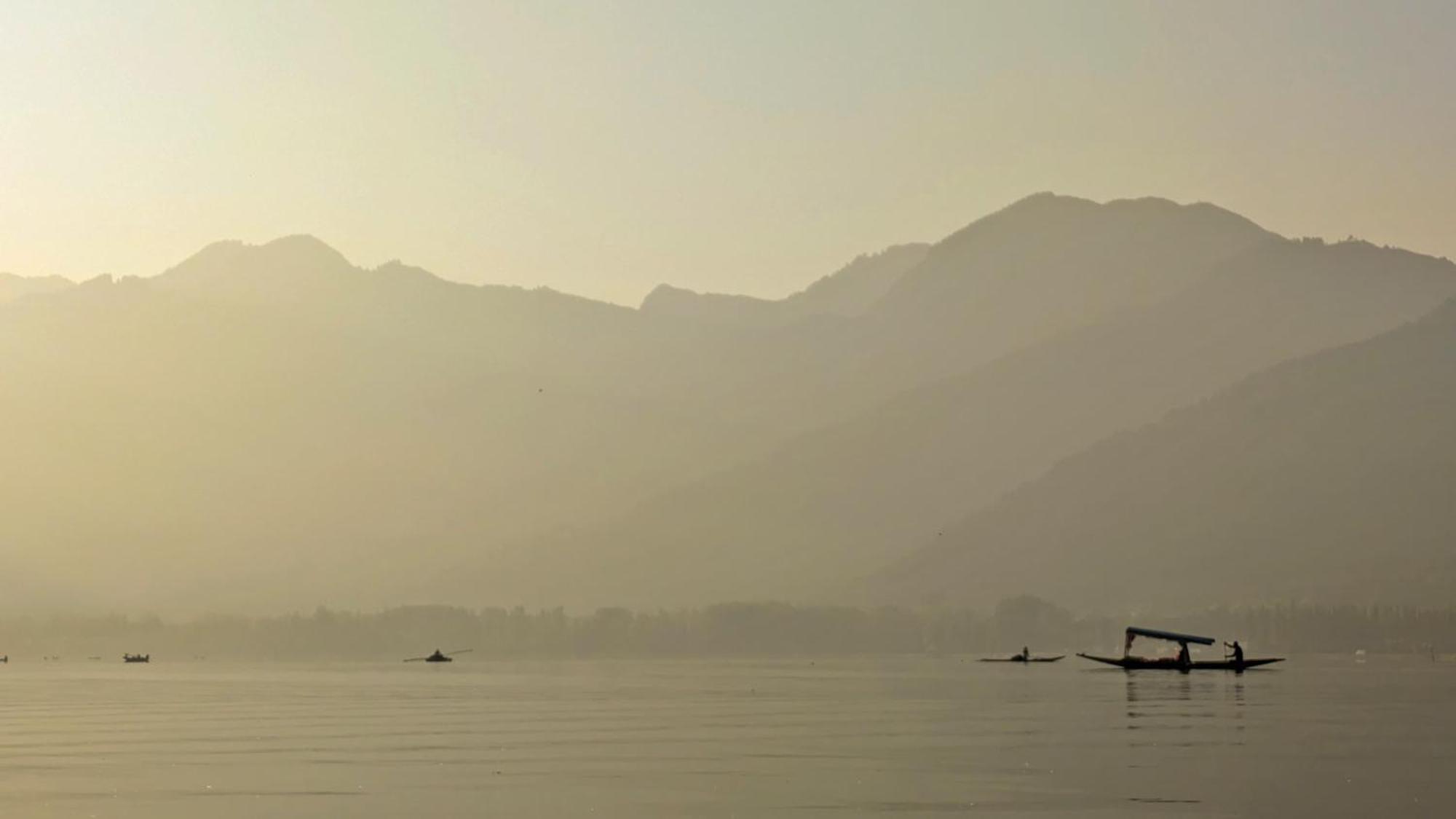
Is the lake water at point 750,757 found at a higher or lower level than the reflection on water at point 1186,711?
lower

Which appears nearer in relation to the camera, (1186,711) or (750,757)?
(750,757)

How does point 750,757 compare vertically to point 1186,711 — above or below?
below

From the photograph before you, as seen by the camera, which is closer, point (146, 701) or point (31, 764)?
point (31, 764)

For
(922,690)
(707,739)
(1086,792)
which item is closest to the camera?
(1086,792)

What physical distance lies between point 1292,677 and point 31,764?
467 ft

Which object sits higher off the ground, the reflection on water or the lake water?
the reflection on water

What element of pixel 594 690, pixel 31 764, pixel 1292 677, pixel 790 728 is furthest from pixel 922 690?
pixel 31 764

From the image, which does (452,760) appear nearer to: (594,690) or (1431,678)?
(594,690)

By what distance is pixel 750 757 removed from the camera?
88625 millimetres

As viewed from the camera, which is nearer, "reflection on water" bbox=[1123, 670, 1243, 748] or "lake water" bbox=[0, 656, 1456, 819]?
"lake water" bbox=[0, 656, 1456, 819]

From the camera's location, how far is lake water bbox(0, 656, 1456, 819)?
224 ft

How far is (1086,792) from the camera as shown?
230 ft

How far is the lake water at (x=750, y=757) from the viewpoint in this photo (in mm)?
68188

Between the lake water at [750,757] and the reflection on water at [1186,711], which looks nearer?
the lake water at [750,757]
